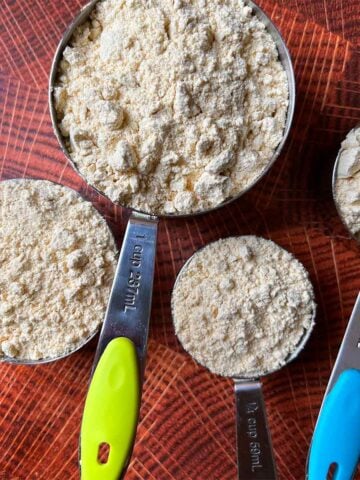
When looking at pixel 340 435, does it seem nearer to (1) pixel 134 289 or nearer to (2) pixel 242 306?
(2) pixel 242 306

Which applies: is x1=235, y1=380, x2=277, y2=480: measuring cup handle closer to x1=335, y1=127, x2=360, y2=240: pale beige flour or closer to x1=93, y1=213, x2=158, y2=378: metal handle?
x1=93, y1=213, x2=158, y2=378: metal handle

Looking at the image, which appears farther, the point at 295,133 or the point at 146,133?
the point at 295,133

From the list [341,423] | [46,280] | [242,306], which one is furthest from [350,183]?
[46,280]

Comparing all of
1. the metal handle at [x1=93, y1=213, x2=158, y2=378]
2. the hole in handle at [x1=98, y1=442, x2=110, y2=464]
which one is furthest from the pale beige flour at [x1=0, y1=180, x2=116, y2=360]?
the hole in handle at [x1=98, y1=442, x2=110, y2=464]

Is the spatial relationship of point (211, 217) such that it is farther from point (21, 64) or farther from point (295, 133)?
point (21, 64)

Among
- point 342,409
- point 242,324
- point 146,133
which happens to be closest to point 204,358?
point 242,324

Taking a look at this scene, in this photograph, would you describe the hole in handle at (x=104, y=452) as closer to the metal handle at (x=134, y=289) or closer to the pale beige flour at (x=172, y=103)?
the metal handle at (x=134, y=289)

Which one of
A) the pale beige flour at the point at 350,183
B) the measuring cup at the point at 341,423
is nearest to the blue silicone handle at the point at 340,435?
the measuring cup at the point at 341,423
